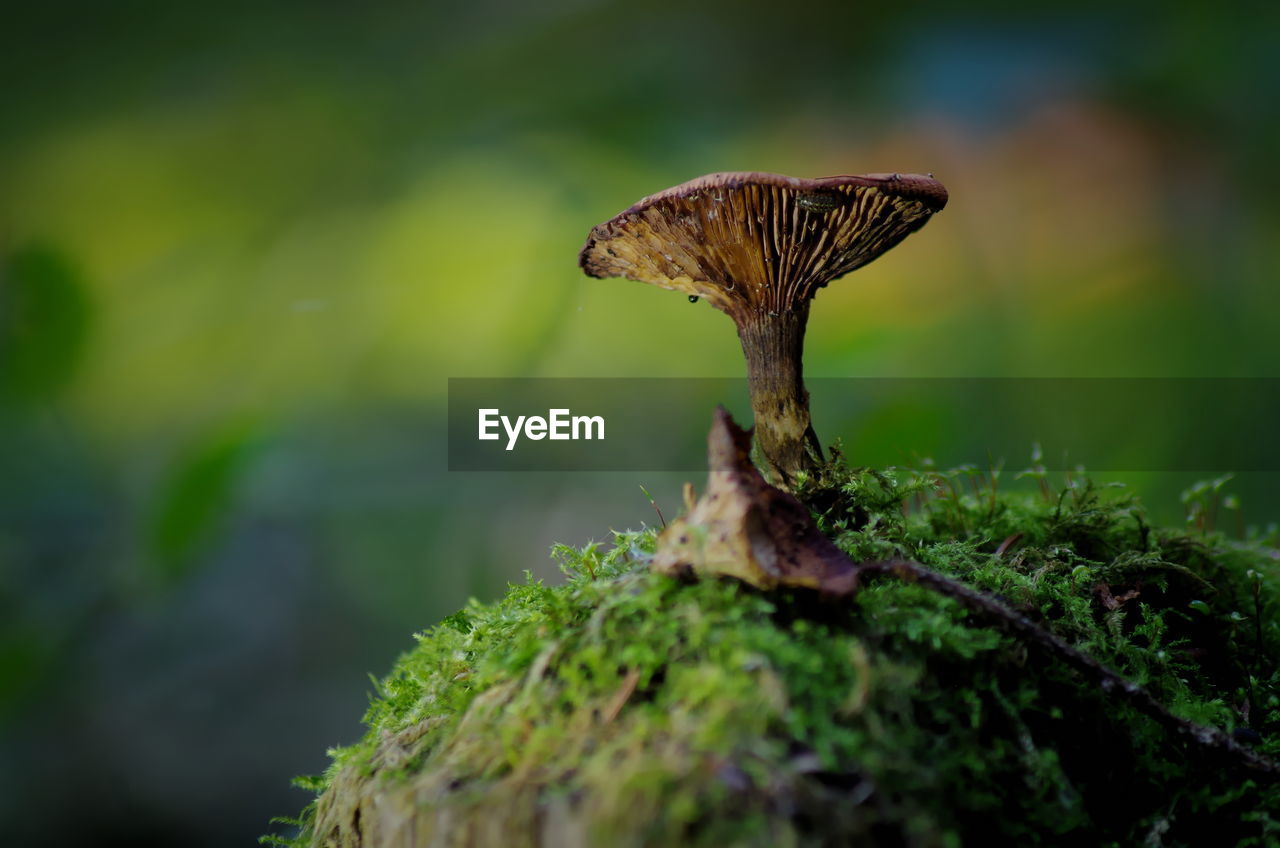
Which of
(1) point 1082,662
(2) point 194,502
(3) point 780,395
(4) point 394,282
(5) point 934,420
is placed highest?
(4) point 394,282

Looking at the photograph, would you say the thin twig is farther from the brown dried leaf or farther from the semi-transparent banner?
the semi-transparent banner

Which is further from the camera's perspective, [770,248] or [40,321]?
[40,321]

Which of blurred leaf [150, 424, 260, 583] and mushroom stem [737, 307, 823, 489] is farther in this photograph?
blurred leaf [150, 424, 260, 583]

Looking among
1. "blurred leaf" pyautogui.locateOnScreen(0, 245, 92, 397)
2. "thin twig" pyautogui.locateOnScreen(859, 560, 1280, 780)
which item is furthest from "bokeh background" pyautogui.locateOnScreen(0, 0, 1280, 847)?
"thin twig" pyautogui.locateOnScreen(859, 560, 1280, 780)

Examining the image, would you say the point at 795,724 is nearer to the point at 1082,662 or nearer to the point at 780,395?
the point at 1082,662

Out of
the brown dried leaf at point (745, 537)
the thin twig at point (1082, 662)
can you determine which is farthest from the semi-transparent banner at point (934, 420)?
the brown dried leaf at point (745, 537)

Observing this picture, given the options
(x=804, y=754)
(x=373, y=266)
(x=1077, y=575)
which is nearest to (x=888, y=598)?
(x=804, y=754)

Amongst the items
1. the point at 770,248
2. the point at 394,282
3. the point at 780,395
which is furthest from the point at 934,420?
the point at 394,282
